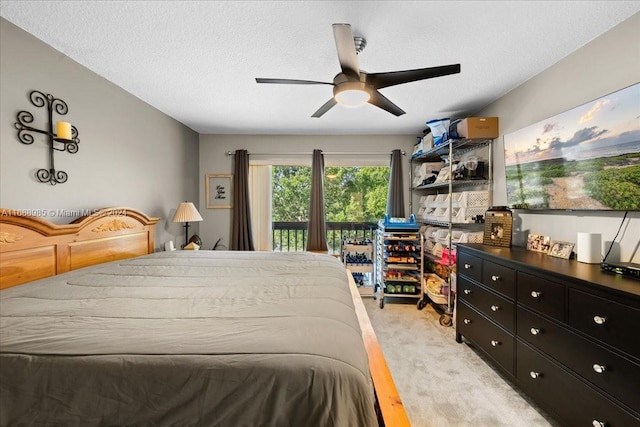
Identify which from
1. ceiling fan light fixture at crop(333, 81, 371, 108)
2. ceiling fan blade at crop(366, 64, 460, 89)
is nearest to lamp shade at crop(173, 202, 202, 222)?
ceiling fan light fixture at crop(333, 81, 371, 108)

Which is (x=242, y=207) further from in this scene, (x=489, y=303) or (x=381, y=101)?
(x=489, y=303)

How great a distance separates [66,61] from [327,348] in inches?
110

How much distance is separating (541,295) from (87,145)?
11.7 ft

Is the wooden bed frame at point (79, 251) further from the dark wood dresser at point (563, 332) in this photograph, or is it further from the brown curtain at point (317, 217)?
the brown curtain at point (317, 217)

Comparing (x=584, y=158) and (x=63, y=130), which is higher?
(x=63, y=130)

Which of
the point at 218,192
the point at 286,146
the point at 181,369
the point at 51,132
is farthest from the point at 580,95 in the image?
the point at 218,192

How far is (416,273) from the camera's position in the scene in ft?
12.5

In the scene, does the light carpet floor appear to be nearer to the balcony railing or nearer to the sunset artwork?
the sunset artwork

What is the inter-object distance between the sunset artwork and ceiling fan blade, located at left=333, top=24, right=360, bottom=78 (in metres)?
1.55

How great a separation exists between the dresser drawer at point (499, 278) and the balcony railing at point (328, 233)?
7.41 ft

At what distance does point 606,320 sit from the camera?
131 centimetres

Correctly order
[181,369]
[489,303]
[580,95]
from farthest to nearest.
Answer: [489,303] → [580,95] → [181,369]

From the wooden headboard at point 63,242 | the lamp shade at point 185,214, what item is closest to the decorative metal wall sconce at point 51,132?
the wooden headboard at point 63,242

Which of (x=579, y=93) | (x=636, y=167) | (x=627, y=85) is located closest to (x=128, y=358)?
(x=636, y=167)
